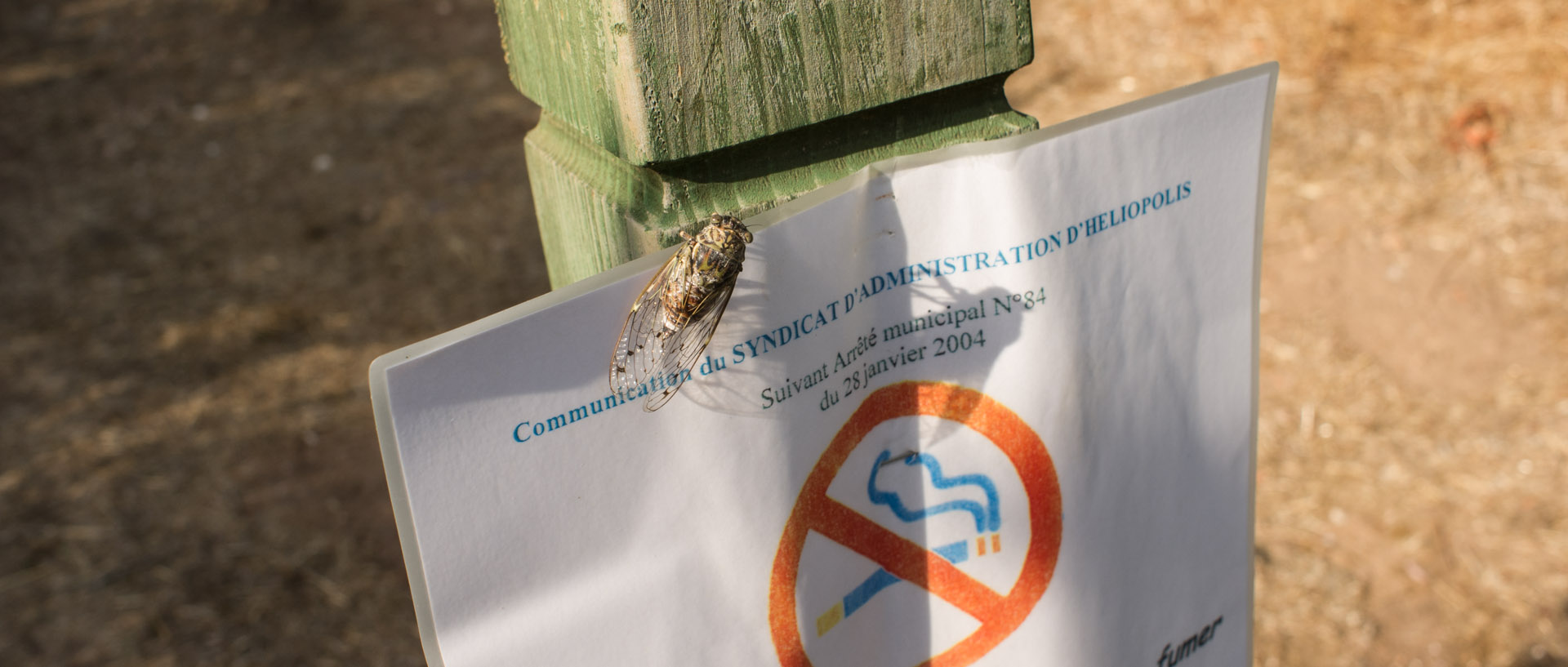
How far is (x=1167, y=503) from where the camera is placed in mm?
761

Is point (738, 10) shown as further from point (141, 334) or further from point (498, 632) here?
point (141, 334)

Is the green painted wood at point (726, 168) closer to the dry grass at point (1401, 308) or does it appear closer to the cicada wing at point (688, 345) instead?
the cicada wing at point (688, 345)

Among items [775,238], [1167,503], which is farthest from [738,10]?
[1167,503]

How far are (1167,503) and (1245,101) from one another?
29 cm

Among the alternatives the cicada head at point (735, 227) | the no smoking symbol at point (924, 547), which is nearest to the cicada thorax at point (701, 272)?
the cicada head at point (735, 227)

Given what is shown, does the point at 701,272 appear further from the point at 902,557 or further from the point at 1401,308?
the point at 1401,308

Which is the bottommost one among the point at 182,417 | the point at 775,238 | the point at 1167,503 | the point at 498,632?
the point at 182,417

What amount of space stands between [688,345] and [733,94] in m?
0.13

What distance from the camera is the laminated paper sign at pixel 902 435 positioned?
1.75ft

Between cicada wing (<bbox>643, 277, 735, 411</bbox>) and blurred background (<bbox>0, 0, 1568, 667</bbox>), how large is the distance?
1.57 metres

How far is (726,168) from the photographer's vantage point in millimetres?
591

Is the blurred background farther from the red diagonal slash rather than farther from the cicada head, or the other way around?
the cicada head

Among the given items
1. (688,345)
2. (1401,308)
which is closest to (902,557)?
(688,345)

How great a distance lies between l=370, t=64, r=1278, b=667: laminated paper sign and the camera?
0.53 m
